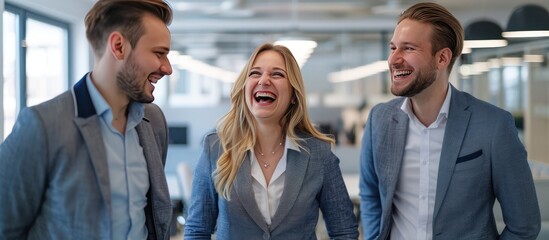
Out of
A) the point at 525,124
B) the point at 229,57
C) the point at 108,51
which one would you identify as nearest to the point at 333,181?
the point at 108,51

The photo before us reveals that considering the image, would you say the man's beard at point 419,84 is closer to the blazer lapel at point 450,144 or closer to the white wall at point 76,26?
the blazer lapel at point 450,144

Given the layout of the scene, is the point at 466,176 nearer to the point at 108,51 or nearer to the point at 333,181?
the point at 333,181

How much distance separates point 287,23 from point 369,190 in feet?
28.6

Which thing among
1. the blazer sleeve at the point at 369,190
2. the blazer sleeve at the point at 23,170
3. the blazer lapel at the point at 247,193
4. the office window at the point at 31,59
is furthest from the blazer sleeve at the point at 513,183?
the office window at the point at 31,59

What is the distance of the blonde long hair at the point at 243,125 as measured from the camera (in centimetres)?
218

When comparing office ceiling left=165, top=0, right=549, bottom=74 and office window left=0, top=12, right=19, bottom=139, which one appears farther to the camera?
office ceiling left=165, top=0, right=549, bottom=74

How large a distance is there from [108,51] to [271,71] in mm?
696

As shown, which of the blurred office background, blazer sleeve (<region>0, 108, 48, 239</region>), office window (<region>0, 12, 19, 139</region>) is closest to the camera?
blazer sleeve (<region>0, 108, 48, 239</region>)

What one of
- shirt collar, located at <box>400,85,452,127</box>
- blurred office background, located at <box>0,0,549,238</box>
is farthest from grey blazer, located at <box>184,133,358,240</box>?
blurred office background, located at <box>0,0,549,238</box>

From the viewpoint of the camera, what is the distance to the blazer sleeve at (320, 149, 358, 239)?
221 centimetres

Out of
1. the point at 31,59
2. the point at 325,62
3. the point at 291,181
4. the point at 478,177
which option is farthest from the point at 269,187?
the point at 325,62

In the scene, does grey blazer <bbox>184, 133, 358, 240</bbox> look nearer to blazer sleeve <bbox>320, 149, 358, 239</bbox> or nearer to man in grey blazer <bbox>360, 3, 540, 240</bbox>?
blazer sleeve <bbox>320, 149, 358, 239</bbox>

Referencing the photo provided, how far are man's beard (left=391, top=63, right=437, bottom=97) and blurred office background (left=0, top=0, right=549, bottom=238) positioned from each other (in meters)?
5.16

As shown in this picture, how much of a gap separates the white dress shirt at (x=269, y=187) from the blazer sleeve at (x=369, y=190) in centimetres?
32
